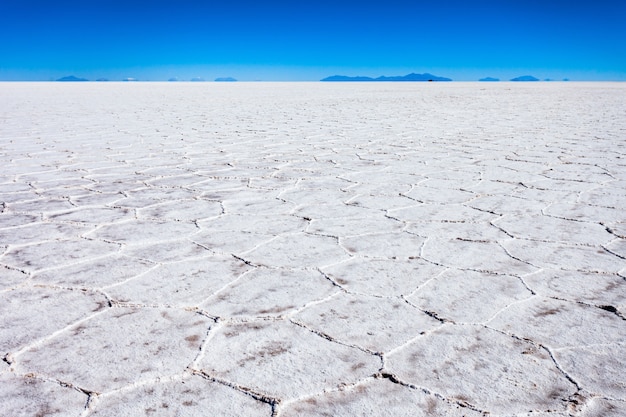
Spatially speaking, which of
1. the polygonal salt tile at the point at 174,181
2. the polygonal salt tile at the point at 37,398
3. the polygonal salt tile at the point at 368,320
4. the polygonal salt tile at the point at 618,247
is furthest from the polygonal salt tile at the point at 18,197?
the polygonal salt tile at the point at 618,247

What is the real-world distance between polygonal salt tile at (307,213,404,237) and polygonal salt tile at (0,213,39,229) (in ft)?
4.02

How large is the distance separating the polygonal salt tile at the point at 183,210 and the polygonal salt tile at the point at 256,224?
9cm

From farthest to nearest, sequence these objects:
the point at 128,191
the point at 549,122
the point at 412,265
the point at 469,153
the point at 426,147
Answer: the point at 549,122 < the point at 426,147 < the point at 469,153 < the point at 128,191 < the point at 412,265

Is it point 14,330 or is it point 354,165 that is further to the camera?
point 354,165

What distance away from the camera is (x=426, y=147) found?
15.6 ft

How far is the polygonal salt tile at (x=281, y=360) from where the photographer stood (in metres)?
1.18

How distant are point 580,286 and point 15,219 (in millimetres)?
2262

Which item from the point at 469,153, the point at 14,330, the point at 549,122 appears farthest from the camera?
the point at 549,122

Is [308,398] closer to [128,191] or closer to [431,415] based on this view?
[431,415]

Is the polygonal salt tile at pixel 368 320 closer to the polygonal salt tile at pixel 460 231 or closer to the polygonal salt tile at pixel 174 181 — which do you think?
the polygonal salt tile at pixel 460 231

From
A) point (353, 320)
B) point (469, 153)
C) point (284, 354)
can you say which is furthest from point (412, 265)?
point (469, 153)

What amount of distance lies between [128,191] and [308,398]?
7.05 feet

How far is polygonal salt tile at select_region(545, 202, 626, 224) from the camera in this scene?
2.38 metres

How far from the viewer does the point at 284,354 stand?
1.30m
